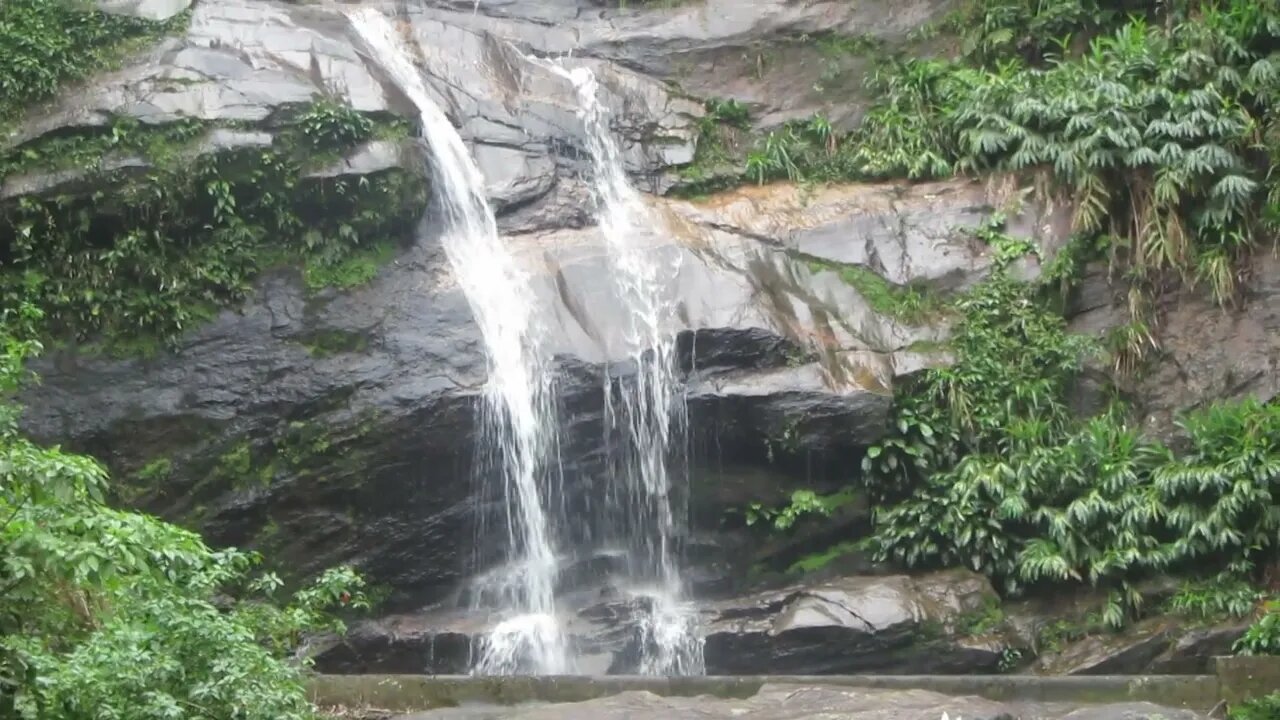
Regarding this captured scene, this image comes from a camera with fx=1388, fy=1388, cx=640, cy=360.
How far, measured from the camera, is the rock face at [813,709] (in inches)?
321

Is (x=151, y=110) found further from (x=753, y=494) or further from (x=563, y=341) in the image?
(x=753, y=494)

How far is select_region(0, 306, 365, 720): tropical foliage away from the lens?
6.52 m

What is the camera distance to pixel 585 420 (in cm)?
1218

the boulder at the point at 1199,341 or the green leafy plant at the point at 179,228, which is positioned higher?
the green leafy plant at the point at 179,228

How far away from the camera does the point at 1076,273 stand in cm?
1366

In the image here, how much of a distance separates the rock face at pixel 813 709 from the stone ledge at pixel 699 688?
44cm

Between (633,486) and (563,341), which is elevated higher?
(563,341)

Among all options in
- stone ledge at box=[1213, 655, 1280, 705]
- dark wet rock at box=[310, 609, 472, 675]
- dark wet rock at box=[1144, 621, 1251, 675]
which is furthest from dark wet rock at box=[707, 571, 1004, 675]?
stone ledge at box=[1213, 655, 1280, 705]

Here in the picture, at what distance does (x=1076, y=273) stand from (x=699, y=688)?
20.7ft

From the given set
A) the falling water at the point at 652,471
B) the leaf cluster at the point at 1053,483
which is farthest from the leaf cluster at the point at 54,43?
the leaf cluster at the point at 1053,483

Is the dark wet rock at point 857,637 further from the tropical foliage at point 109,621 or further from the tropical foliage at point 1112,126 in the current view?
the tropical foliage at point 109,621

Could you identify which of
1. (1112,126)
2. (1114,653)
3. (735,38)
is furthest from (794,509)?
(735,38)

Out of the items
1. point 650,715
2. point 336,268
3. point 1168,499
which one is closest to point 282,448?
point 336,268

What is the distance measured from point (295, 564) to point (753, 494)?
400cm
